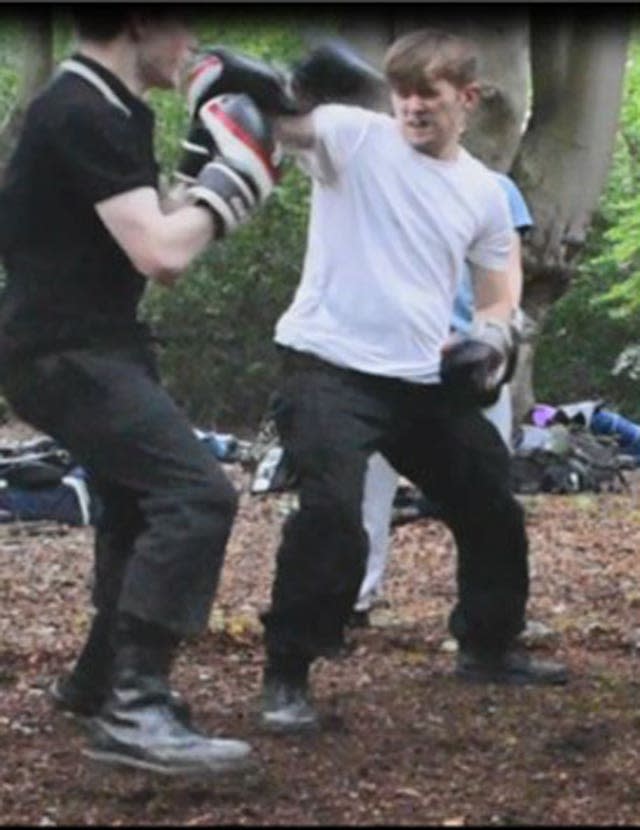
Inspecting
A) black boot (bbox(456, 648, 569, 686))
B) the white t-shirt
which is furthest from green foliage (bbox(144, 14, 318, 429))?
the white t-shirt

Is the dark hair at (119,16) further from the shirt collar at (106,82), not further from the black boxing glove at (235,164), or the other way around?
the black boxing glove at (235,164)

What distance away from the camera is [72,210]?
16.3ft

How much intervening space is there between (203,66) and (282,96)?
218mm

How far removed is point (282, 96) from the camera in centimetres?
534

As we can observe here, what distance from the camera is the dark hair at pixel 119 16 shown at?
497cm

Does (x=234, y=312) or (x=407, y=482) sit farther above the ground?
(x=407, y=482)

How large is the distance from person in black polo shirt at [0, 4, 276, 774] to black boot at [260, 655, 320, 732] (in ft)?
1.30

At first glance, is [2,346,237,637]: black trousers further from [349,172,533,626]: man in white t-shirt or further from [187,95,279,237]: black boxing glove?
[349,172,533,626]: man in white t-shirt

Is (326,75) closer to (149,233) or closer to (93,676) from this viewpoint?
(149,233)

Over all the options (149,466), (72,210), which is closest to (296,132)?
(72,210)

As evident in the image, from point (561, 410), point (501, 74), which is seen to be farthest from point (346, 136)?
point (561, 410)

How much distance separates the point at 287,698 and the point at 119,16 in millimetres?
1826

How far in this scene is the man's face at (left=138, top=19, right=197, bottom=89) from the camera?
501 centimetres

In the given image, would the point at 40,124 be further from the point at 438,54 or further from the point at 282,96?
the point at 438,54
